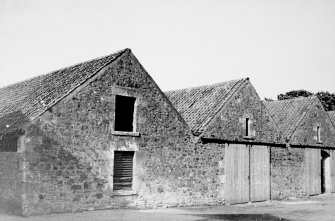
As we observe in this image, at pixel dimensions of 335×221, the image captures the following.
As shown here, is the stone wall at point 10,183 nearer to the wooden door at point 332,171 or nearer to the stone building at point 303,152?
the stone building at point 303,152

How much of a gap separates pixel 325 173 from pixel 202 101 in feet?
38.4

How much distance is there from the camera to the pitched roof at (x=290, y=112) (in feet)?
82.1

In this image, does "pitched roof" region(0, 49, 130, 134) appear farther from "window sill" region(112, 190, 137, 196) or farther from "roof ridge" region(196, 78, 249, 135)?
"roof ridge" region(196, 78, 249, 135)

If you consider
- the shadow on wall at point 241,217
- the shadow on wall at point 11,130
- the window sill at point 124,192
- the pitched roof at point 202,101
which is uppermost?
the pitched roof at point 202,101

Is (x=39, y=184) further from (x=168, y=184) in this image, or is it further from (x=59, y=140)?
(x=168, y=184)

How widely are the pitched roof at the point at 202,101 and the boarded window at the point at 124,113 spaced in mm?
3548

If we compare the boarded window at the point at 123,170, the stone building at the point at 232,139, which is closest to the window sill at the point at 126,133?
the boarded window at the point at 123,170

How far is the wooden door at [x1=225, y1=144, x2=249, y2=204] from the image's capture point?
65.2 ft

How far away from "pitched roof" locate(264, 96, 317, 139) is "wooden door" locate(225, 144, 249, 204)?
4603 millimetres

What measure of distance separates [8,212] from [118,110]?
567 centimetres

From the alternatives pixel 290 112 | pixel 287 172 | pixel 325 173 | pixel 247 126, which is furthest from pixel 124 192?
pixel 325 173

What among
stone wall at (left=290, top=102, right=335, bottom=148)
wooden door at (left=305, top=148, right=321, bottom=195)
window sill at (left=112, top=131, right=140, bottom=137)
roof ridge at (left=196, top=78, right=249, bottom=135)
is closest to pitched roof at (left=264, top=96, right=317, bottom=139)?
stone wall at (left=290, top=102, right=335, bottom=148)

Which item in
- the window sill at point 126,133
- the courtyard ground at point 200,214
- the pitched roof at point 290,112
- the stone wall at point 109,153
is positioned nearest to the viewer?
the courtyard ground at point 200,214

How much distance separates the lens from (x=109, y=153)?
51.4 feet
